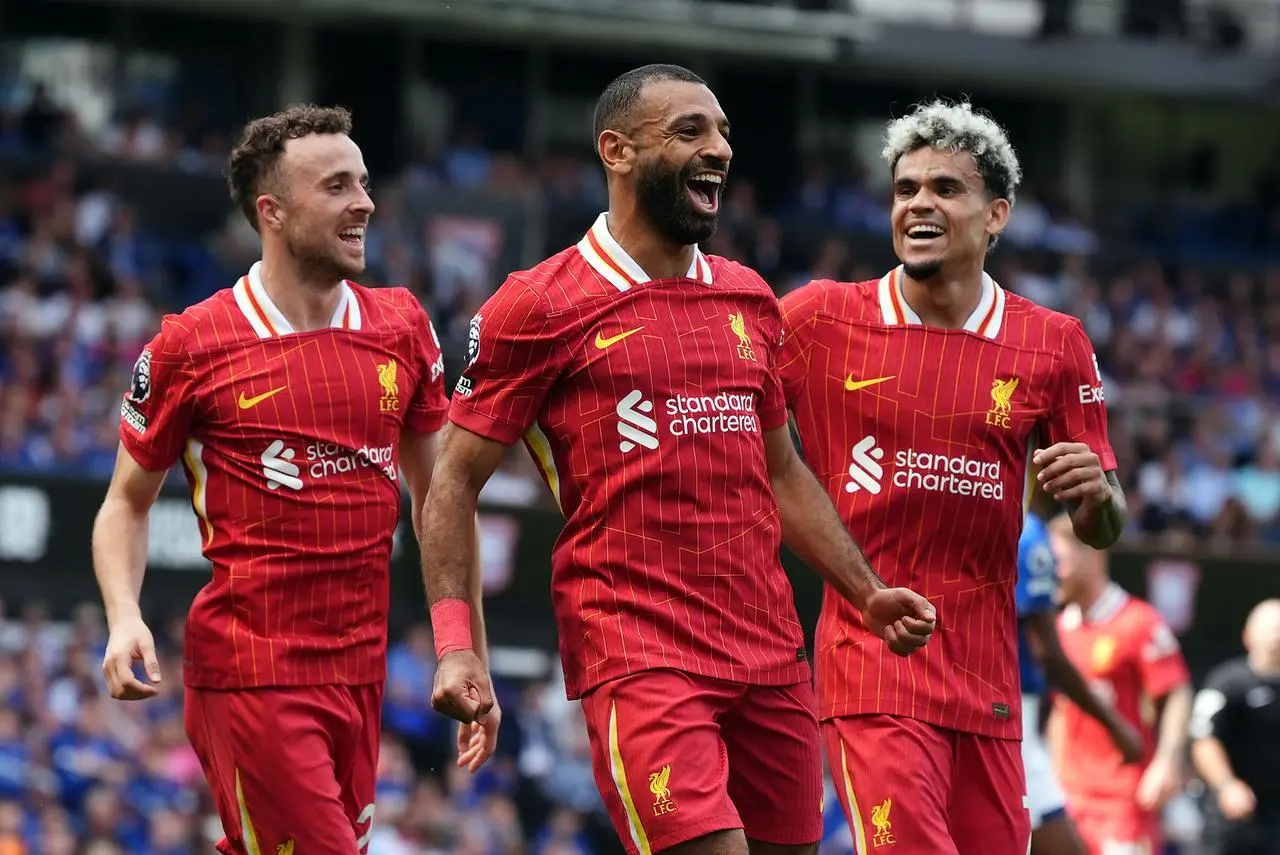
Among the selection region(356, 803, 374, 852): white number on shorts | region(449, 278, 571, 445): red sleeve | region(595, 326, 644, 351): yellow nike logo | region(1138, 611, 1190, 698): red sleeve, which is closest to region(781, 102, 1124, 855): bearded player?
region(595, 326, 644, 351): yellow nike logo

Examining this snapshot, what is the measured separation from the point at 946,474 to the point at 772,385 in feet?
2.20

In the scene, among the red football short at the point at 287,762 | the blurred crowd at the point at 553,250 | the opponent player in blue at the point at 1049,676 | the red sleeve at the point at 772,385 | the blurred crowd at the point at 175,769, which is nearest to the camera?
the red sleeve at the point at 772,385

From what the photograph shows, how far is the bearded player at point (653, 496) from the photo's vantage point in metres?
5.51

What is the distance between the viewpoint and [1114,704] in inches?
404

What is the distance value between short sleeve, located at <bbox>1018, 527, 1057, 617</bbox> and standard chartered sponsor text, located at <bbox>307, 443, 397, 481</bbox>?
2.85 m

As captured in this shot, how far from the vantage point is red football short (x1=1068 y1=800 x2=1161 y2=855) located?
9.99m

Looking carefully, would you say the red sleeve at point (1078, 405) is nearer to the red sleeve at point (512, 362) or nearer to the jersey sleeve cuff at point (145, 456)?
the red sleeve at point (512, 362)

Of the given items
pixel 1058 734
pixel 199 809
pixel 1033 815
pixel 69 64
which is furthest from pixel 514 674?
pixel 69 64

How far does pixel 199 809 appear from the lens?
13180 millimetres

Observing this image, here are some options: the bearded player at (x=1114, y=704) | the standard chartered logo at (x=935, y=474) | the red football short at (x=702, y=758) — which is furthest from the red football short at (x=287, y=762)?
the bearded player at (x=1114, y=704)

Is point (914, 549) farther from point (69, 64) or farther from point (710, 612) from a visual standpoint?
point (69, 64)

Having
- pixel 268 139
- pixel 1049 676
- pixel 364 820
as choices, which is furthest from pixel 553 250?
pixel 364 820

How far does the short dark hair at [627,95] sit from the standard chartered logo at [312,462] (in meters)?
1.28

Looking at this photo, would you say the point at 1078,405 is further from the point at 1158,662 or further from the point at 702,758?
the point at 1158,662
